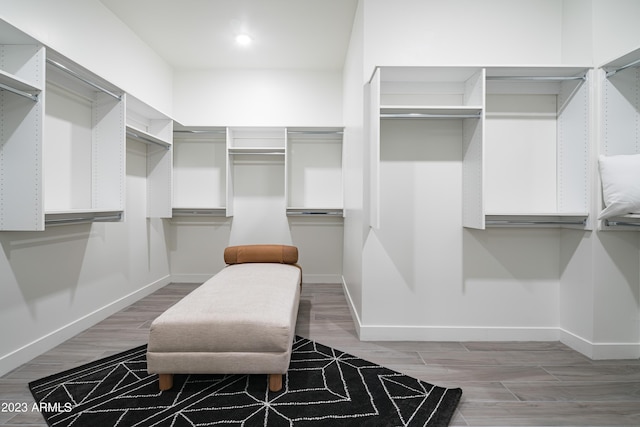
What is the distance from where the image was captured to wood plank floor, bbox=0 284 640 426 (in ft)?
5.36

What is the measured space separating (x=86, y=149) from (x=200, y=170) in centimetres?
167

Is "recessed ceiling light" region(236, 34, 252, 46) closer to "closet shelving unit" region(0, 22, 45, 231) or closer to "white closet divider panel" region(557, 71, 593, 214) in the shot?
"closet shelving unit" region(0, 22, 45, 231)

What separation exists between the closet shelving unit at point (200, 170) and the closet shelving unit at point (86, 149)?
159cm

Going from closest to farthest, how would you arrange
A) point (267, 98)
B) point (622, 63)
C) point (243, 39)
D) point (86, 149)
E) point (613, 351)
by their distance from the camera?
point (622, 63), point (613, 351), point (86, 149), point (243, 39), point (267, 98)

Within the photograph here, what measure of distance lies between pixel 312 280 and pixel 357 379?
2.52 metres

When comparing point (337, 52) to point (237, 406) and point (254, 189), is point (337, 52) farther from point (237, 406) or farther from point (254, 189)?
point (237, 406)

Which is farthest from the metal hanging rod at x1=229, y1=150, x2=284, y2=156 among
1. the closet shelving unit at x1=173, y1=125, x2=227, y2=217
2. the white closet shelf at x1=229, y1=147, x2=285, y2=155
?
the closet shelving unit at x1=173, y1=125, x2=227, y2=217

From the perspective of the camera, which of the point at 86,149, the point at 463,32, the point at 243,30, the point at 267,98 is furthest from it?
the point at 267,98

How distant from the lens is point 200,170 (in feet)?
14.3

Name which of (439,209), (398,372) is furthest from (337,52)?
(398,372)

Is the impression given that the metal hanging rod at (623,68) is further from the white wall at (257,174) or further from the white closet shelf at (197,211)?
the white closet shelf at (197,211)

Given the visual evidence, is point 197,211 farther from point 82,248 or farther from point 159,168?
point 82,248

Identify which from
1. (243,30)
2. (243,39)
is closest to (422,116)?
(243,30)

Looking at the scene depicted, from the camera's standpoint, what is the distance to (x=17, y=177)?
1.88 metres
